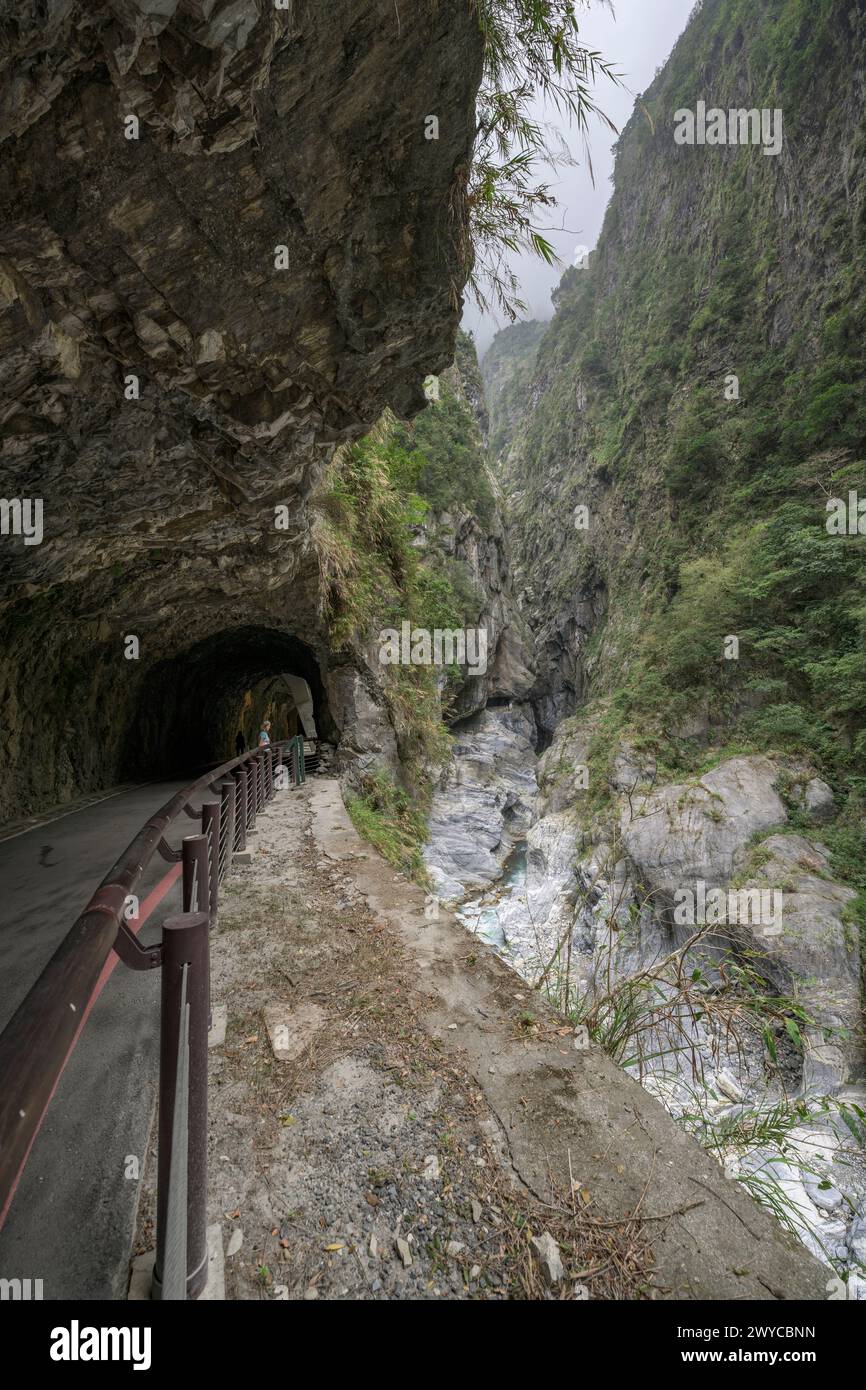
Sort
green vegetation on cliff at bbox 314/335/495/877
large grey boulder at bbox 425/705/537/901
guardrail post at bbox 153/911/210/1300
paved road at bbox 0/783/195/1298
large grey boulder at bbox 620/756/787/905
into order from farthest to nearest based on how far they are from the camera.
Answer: large grey boulder at bbox 425/705/537/901
large grey boulder at bbox 620/756/787/905
green vegetation on cliff at bbox 314/335/495/877
paved road at bbox 0/783/195/1298
guardrail post at bbox 153/911/210/1300

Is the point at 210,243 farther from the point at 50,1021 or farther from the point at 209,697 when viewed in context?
the point at 209,697

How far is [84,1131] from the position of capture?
2371 mm

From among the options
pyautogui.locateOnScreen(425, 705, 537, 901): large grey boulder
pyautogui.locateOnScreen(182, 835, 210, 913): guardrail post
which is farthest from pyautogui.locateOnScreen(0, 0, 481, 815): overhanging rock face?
pyautogui.locateOnScreen(425, 705, 537, 901): large grey boulder

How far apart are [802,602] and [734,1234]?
21.3 metres

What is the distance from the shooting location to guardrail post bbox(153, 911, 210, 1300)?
150 centimetres

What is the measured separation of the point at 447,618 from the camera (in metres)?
21.3

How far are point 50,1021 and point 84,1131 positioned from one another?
1781 millimetres

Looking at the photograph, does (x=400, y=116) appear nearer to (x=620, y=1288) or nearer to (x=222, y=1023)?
(x=222, y=1023)

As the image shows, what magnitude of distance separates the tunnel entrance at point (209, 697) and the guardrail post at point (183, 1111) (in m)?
11.8

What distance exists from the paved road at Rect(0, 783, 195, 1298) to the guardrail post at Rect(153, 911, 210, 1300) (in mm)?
313

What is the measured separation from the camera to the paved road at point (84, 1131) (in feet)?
5.97

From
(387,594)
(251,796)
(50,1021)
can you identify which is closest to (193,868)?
(50,1021)

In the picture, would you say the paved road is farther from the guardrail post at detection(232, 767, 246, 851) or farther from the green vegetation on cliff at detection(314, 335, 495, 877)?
the green vegetation on cliff at detection(314, 335, 495, 877)

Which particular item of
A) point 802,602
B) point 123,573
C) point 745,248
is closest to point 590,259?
point 745,248
